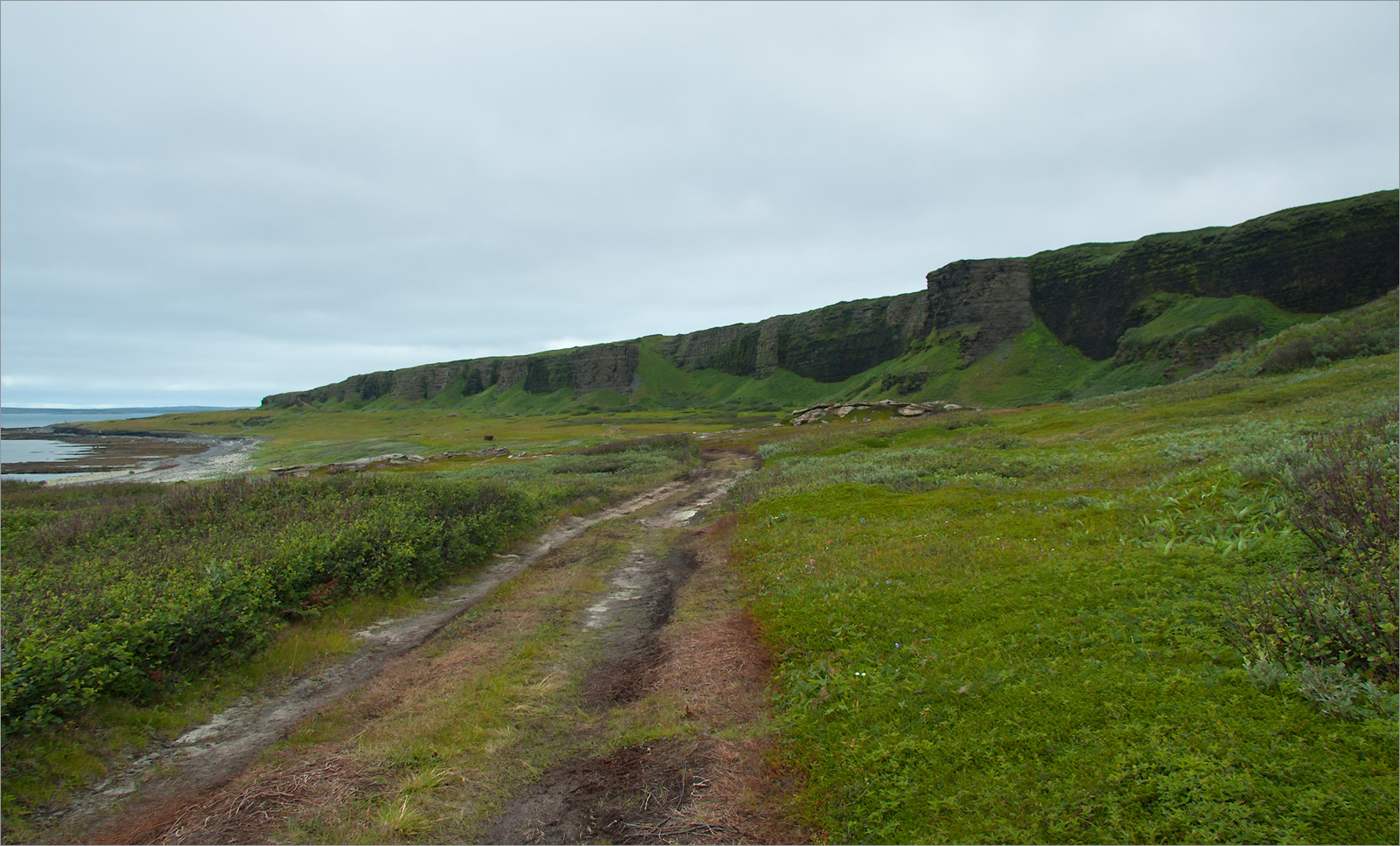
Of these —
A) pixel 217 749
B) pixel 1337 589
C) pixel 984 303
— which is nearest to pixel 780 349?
pixel 984 303

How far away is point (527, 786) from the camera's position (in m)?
7.00

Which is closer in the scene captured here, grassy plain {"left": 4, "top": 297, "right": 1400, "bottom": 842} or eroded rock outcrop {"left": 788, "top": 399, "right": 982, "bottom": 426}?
grassy plain {"left": 4, "top": 297, "right": 1400, "bottom": 842}

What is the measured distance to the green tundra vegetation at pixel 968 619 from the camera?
5.11m

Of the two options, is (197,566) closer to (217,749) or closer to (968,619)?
(217,749)

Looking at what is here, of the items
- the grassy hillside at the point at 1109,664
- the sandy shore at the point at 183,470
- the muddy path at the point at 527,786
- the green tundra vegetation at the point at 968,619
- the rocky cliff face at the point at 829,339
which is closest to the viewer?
the grassy hillside at the point at 1109,664

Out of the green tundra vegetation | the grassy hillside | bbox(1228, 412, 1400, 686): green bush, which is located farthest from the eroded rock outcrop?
bbox(1228, 412, 1400, 686): green bush

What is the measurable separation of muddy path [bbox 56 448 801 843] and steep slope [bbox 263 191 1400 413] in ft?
299

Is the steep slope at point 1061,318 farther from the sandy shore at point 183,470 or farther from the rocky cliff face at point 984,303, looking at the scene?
the sandy shore at point 183,470

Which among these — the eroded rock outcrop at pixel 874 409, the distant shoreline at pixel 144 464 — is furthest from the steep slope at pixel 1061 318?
the distant shoreline at pixel 144 464

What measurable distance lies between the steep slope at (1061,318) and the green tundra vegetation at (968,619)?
2864 inches

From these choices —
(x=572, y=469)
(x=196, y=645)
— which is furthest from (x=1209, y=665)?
(x=572, y=469)

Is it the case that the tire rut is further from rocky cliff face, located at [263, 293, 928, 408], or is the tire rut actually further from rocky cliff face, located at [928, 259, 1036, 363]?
rocky cliff face, located at [263, 293, 928, 408]

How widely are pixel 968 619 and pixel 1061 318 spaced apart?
384ft

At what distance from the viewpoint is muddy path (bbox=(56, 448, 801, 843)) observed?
6273 millimetres
